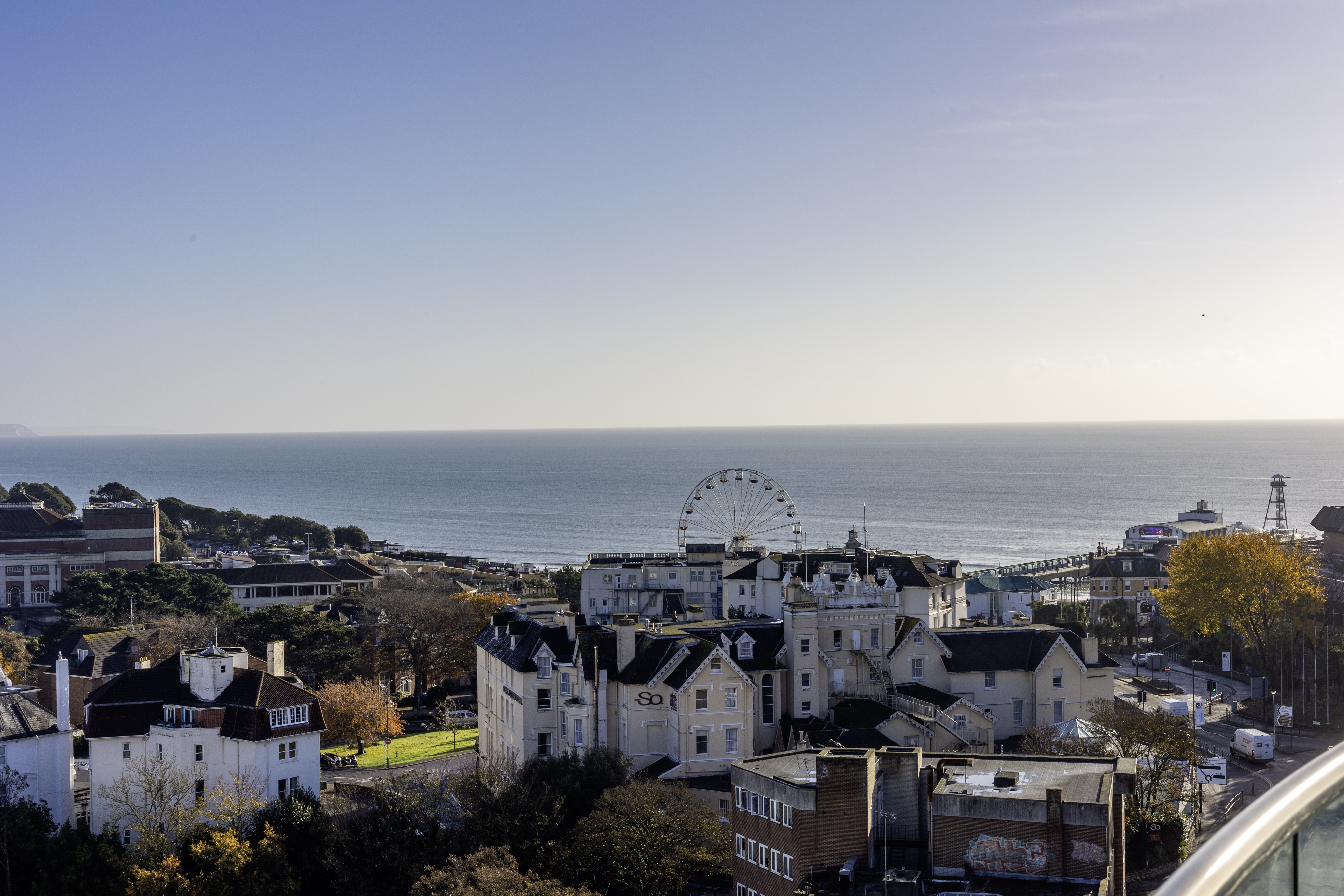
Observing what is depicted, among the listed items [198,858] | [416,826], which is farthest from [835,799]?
[198,858]

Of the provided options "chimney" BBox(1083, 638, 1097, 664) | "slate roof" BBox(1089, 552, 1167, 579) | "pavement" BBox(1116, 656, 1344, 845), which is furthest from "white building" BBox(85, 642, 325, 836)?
"slate roof" BBox(1089, 552, 1167, 579)

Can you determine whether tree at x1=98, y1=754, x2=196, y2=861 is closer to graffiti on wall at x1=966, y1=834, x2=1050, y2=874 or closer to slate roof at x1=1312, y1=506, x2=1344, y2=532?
graffiti on wall at x1=966, y1=834, x2=1050, y2=874

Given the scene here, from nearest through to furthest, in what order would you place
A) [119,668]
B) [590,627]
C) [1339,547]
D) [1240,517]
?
[590,627], [119,668], [1339,547], [1240,517]

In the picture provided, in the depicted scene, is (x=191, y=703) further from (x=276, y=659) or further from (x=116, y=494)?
(x=116, y=494)

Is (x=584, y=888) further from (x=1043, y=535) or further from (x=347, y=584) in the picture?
(x=1043, y=535)

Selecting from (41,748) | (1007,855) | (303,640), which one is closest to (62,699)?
(41,748)

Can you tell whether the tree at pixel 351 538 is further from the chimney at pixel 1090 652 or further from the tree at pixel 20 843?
the tree at pixel 20 843
